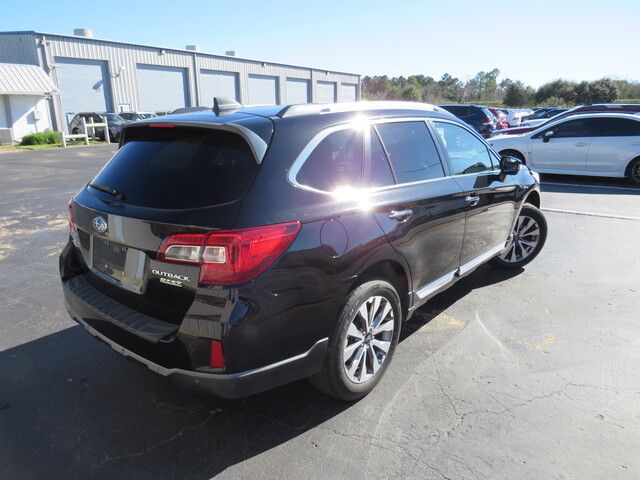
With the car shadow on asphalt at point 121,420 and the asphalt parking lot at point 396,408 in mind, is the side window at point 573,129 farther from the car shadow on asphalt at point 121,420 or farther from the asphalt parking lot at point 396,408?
the car shadow on asphalt at point 121,420

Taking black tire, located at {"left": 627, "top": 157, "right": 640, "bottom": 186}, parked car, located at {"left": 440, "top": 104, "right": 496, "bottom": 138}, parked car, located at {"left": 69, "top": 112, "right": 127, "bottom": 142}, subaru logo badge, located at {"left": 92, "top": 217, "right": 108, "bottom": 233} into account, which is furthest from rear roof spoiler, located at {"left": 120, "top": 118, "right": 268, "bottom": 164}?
parked car, located at {"left": 69, "top": 112, "right": 127, "bottom": 142}

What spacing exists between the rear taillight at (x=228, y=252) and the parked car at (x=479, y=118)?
17.3 meters

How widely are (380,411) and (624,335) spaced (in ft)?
7.66

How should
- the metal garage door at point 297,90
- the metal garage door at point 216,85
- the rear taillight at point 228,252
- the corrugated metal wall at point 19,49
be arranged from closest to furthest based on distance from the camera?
the rear taillight at point 228,252 → the corrugated metal wall at point 19,49 → the metal garage door at point 216,85 → the metal garage door at point 297,90

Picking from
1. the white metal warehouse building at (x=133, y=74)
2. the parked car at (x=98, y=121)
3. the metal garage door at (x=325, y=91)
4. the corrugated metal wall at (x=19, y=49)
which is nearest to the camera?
the parked car at (x=98, y=121)

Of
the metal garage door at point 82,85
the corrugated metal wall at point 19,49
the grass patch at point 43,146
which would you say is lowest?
the grass patch at point 43,146

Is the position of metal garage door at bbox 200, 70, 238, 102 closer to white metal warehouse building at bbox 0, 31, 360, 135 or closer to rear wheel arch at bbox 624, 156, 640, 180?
white metal warehouse building at bbox 0, 31, 360, 135

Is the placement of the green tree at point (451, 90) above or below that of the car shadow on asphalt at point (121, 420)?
above

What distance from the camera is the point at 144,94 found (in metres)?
35.8

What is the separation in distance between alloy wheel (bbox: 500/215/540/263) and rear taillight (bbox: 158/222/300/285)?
379cm

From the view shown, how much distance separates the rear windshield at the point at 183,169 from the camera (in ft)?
8.15

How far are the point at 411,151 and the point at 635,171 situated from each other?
9790mm

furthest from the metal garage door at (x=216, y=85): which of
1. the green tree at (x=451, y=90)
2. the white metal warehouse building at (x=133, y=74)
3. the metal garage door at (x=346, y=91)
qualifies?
the green tree at (x=451, y=90)

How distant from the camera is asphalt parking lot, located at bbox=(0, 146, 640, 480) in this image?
8.23ft
